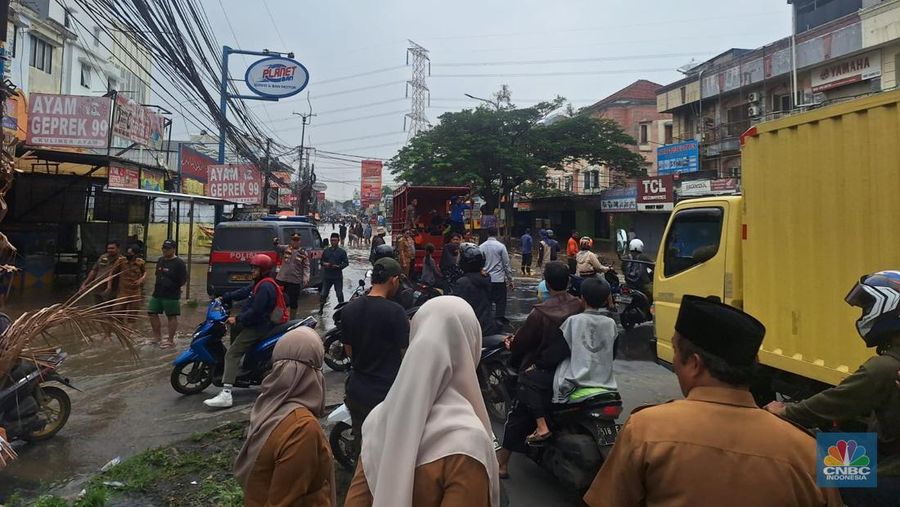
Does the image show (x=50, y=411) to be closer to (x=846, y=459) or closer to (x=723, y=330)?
(x=723, y=330)

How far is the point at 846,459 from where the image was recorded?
1.66 meters

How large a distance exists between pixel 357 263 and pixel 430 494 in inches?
852

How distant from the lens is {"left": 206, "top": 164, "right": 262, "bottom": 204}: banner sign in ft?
54.3

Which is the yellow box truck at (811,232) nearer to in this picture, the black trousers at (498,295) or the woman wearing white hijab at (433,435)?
the woman wearing white hijab at (433,435)

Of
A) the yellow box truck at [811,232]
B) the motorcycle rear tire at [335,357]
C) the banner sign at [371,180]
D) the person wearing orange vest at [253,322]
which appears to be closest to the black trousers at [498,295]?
the motorcycle rear tire at [335,357]

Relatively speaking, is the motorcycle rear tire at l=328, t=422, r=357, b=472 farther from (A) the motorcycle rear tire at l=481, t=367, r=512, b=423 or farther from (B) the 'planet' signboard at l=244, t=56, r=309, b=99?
(B) the 'planet' signboard at l=244, t=56, r=309, b=99

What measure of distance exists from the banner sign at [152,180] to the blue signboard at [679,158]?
21.1 metres

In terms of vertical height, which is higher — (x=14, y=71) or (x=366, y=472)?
(x=14, y=71)

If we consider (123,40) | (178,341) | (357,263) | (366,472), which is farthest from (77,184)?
(123,40)

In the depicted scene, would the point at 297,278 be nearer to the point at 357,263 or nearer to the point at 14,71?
the point at 357,263

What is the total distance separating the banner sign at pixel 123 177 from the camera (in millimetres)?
12477

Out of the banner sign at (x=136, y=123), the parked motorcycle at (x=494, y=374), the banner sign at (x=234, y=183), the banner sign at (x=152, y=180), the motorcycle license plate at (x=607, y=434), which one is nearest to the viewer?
the motorcycle license plate at (x=607, y=434)

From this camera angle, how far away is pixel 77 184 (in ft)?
45.6

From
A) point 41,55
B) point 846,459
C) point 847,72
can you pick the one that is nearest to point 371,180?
point 41,55
